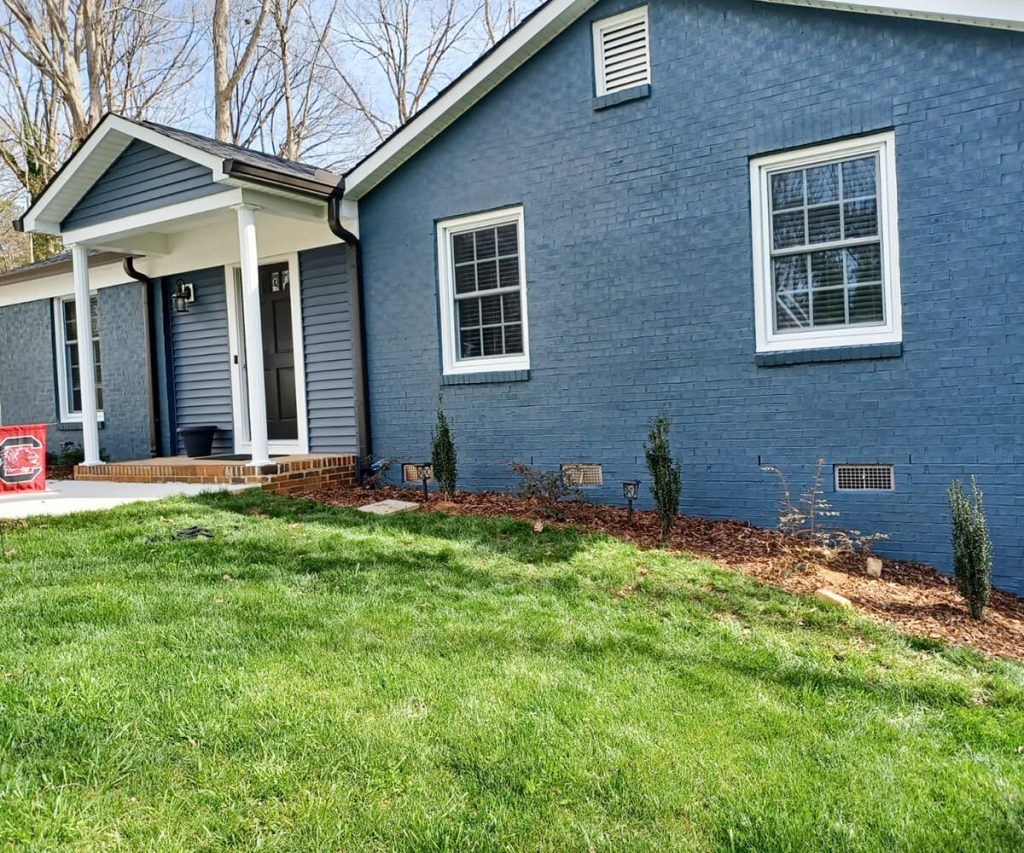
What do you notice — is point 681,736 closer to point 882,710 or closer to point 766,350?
point 882,710

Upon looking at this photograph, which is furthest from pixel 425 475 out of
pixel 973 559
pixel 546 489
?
pixel 973 559

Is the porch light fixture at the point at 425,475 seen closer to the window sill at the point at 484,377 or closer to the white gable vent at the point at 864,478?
the window sill at the point at 484,377

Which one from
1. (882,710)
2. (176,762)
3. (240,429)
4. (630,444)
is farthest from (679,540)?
(240,429)

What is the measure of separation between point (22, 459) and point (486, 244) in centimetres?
497

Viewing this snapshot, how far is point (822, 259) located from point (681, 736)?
461 cm

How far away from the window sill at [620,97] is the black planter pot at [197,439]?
5986mm

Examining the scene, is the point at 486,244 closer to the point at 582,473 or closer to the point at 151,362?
the point at 582,473

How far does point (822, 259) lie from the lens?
20.6 feet

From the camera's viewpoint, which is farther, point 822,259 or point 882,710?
point 822,259

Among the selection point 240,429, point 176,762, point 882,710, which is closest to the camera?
point 176,762

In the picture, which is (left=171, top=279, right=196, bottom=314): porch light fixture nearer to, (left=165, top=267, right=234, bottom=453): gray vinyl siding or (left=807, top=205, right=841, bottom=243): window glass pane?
(left=165, top=267, right=234, bottom=453): gray vinyl siding

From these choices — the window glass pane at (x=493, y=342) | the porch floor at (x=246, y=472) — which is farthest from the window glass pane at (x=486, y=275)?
the porch floor at (x=246, y=472)

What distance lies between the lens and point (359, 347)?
8516 mm

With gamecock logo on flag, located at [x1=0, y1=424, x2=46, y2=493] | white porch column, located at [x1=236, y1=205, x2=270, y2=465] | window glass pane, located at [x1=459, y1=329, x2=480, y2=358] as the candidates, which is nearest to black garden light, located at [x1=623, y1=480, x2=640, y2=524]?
window glass pane, located at [x1=459, y1=329, x2=480, y2=358]
